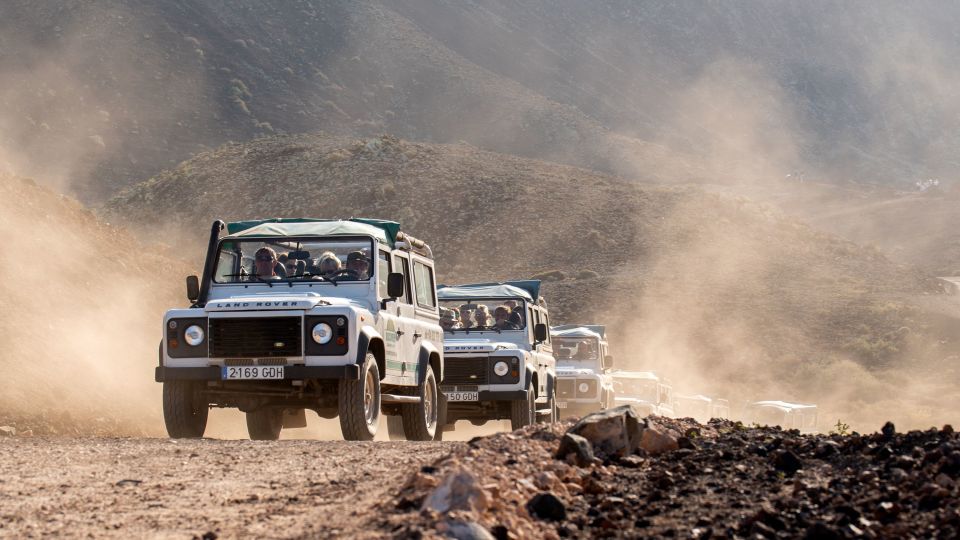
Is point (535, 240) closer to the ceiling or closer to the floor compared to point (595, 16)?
closer to the floor

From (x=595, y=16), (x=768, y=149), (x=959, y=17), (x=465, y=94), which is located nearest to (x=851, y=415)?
(x=465, y=94)

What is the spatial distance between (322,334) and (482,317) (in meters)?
7.65

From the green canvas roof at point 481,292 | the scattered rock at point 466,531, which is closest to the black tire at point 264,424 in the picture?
the green canvas roof at point 481,292

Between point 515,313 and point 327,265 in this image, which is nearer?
point 327,265

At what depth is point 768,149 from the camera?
120m

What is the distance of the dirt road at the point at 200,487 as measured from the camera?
6172 mm

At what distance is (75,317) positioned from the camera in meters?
23.3

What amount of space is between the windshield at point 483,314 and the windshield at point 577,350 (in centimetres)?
615

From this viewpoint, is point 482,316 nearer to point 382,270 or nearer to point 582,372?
point 582,372

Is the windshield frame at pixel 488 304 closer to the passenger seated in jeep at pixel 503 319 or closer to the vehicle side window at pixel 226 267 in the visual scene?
the passenger seated in jeep at pixel 503 319

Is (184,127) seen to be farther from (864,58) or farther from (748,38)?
(864,58)

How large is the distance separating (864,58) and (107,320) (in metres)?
128

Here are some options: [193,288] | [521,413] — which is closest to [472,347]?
[521,413]

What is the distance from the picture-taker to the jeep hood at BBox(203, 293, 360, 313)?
11828 mm
